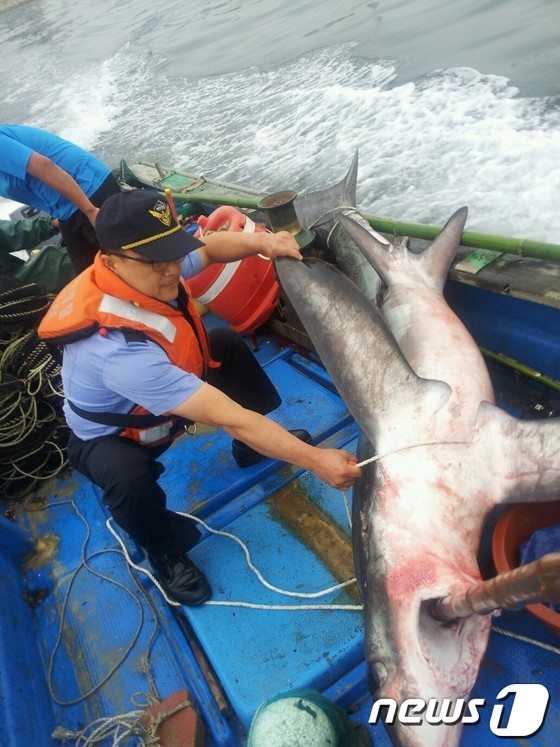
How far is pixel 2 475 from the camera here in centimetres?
401

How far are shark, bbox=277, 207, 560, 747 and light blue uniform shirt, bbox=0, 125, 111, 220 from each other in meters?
2.61

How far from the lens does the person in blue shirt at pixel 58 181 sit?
14.1ft

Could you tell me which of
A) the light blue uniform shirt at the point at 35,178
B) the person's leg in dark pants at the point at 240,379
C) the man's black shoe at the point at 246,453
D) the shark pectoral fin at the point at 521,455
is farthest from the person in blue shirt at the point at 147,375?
the light blue uniform shirt at the point at 35,178

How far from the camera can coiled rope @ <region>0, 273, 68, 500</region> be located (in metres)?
4.02

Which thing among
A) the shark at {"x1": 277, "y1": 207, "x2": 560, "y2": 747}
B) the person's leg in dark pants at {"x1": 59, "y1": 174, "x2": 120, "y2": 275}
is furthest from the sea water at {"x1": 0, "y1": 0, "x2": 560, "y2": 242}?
the shark at {"x1": 277, "y1": 207, "x2": 560, "y2": 747}

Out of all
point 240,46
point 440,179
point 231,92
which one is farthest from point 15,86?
point 440,179

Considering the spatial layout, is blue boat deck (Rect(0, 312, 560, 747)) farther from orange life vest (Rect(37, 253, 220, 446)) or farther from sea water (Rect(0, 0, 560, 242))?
sea water (Rect(0, 0, 560, 242))

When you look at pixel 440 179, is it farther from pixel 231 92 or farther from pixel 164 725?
pixel 231 92

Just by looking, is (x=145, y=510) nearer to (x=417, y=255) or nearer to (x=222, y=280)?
(x=222, y=280)

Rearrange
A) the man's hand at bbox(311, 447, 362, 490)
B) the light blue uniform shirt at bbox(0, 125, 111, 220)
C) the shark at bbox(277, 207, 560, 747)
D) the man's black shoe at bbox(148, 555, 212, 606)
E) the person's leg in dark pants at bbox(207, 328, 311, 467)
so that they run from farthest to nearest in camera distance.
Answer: the light blue uniform shirt at bbox(0, 125, 111, 220) < the person's leg in dark pants at bbox(207, 328, 311, 467) < the man's black shoe at bbox(148, 555, 212, 606) < the man's hand at bbox(311, 447, 362, 490) < the shark at bbox(277, 207, 560, 747)

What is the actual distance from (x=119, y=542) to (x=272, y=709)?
173cm

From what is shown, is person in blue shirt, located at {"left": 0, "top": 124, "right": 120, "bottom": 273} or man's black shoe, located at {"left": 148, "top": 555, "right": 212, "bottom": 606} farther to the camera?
person in blue shirt, located at {"left": 0, "top": 124, "right": 120, "bottom": 273}

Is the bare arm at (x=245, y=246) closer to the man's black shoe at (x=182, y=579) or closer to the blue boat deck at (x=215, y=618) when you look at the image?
the blue boat deck at (x=215, y=618)

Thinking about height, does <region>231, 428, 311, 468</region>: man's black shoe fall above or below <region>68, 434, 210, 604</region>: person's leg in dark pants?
below
